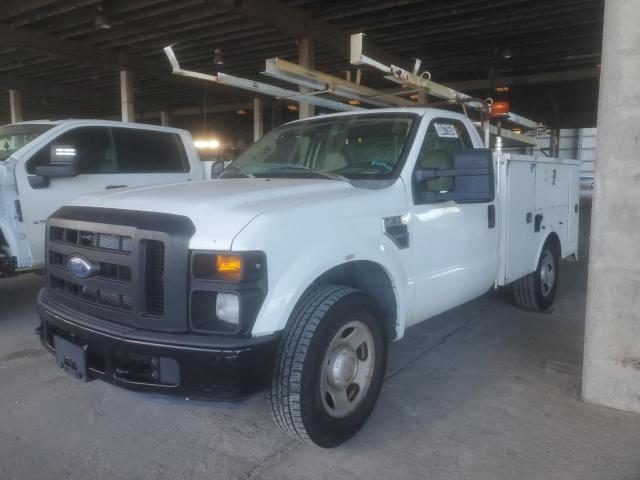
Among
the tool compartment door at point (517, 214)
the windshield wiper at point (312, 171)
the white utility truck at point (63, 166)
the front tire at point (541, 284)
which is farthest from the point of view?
the front tire at point (541, 284)

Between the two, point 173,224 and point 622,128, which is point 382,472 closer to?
point 173,224

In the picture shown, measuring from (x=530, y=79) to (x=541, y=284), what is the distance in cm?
1295

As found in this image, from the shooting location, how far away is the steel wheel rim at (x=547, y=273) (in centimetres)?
520

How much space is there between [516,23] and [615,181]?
31.9ft

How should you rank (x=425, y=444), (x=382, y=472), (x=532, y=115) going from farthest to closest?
(x=532, y=115) → (x=425, y=444) → (x=382, y=472)

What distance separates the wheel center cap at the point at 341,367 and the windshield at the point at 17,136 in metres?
4.44

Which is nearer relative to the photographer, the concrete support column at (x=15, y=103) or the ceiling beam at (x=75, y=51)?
the ceiling beam at (x=75, y=51)

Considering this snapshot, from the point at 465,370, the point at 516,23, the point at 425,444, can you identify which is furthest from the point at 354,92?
the point at 516,23

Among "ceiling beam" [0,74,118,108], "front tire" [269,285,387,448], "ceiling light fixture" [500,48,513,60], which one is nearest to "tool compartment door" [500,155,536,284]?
"front tire" [269,285,387,448]

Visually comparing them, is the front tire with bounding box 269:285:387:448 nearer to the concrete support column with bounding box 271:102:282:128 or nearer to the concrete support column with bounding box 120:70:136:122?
the concrete support column with bounding box 120:70:136:122

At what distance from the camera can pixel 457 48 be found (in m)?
13.8

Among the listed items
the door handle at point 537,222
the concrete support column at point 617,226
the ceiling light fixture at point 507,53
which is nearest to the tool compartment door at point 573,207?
the door handle at point 537,222

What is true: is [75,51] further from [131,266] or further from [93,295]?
[131,266]

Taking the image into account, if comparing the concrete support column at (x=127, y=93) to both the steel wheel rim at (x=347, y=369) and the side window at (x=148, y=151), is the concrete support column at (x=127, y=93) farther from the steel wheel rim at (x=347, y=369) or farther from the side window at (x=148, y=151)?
the steel wheel rim at (x=347, y=369)
